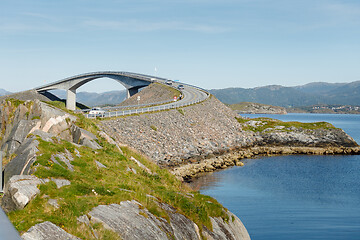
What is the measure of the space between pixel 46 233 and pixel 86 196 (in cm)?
414

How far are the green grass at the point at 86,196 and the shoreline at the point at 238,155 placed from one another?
22.5 metres

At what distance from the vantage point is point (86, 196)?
13.6 metres

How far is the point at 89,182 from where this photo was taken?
1617 cm

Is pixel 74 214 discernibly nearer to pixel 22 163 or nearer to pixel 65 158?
pixel 22 163

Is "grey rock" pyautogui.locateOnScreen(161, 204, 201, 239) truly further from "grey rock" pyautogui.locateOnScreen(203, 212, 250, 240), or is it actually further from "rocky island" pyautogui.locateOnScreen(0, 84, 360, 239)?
"grey rock" pyautogui.locateOnScreen(203, 212, 250, 240)

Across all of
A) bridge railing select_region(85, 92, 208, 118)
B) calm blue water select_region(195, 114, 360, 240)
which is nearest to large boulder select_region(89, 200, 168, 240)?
→ calm blue water select_region(195, 114, 360, 240)

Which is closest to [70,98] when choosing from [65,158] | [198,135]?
[198,135]

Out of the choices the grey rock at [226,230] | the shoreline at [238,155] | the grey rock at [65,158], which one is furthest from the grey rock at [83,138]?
the shoreline at [238,155]

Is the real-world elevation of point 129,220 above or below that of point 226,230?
above

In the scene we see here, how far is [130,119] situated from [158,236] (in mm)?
41892

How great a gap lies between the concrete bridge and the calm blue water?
68.9 meters

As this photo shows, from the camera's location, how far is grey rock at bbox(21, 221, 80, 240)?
917cm

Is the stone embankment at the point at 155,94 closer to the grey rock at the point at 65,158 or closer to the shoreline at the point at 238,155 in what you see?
the shoreline at the point at 238,155

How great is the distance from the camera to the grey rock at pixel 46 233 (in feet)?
30.1
